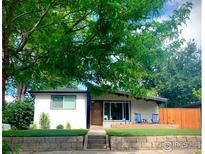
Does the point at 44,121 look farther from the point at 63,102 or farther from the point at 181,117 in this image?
the point at 181,117

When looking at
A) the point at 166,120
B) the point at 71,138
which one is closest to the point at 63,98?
the point at 166,120

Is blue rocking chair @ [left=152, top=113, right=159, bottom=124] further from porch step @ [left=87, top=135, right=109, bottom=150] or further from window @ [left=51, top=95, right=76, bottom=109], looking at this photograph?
porch step @ [left=87, top=135, right=109, bottom=150]

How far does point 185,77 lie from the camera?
53.4 feet

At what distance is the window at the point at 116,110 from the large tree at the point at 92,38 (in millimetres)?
9335

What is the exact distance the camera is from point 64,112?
12.5 metres

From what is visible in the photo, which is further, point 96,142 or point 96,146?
point 96,142

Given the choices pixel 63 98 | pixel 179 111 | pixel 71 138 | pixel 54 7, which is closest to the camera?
pixel 54 7

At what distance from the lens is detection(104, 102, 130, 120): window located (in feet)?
45.5

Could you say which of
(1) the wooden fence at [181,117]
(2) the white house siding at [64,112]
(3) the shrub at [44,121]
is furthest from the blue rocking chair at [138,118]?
(3) the shrub at [44,121]

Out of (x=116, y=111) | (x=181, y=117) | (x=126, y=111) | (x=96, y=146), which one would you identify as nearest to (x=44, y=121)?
(x=116, y=111)

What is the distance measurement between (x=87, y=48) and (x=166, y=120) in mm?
10579

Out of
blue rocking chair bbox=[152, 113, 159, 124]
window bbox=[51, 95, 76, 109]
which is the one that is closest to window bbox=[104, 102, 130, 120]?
blue rocking chair bbox=[152, 113, 159, 124]

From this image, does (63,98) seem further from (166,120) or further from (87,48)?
(87,48)

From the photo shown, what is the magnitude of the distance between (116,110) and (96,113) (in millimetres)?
794
